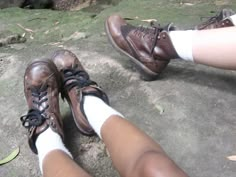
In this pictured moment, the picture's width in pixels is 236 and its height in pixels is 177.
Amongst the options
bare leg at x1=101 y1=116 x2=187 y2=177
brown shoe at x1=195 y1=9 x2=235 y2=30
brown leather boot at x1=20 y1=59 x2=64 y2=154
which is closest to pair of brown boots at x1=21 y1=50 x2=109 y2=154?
brown leather boot at x1=20 y1=59 x2=64 y2=154

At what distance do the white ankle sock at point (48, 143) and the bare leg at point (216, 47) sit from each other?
65 cm

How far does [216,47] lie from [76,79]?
601mm

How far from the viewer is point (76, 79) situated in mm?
1743

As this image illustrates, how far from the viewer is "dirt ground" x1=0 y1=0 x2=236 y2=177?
149 centimetres

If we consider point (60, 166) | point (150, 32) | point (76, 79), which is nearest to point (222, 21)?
point (150, 32)

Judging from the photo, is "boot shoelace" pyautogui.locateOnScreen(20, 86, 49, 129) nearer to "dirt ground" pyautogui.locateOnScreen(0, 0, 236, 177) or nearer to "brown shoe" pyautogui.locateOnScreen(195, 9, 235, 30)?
"dirt ground" pyautogui.locateOnScreen(0, 0, 236, 177)

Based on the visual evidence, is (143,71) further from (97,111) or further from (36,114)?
(36,114)

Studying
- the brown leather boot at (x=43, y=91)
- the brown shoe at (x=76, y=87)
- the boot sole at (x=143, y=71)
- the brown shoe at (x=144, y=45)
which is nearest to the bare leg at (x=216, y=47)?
the brown shoe at (x=144, y=45)

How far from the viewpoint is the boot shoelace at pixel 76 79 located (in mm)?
1704

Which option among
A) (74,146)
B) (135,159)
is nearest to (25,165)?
(74,146)

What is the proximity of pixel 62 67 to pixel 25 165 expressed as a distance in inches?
19.1

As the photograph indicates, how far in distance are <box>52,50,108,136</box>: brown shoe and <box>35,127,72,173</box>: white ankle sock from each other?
0.14 m

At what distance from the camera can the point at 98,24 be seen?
2.77 metres

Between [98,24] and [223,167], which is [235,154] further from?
[98,24]
